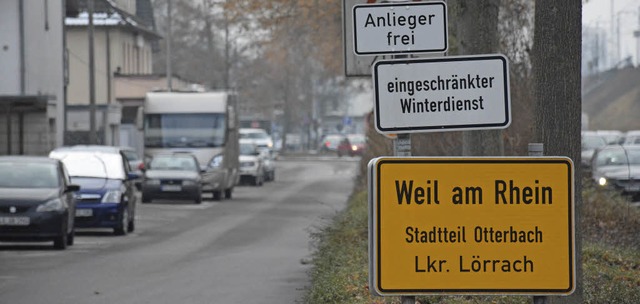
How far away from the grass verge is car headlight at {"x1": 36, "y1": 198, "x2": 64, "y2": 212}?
164 inches

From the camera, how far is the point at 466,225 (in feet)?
24.0

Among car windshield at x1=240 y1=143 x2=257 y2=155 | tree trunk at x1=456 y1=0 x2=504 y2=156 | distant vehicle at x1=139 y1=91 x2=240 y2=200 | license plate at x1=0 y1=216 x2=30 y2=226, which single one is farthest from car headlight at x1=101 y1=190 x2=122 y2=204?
car windshield at x1=240 y1=143 x2=257 y2=155

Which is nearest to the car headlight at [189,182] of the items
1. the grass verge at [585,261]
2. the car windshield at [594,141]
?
the car windshield at [594,141]

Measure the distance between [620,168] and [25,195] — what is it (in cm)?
1528

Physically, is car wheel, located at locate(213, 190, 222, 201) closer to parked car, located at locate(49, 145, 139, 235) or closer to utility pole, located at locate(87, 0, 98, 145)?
utility pole, located at locate(87, 0, 98, 145)

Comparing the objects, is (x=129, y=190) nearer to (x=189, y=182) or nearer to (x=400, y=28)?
(x=189, y=182)

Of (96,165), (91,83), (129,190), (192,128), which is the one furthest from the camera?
(91,83)

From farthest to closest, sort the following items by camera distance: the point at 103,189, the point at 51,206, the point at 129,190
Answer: the point at 129,190, the point at 103,189, the point at 51,206

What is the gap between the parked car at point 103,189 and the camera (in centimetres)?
2525

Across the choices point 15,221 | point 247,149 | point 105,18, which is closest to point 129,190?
point 15,221

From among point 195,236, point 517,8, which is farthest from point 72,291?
point 517,8

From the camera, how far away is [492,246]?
7309mm

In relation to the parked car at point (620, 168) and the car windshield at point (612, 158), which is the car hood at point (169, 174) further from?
the parked car at point (620, 168)

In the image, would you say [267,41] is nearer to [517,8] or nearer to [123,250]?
[517,8]
